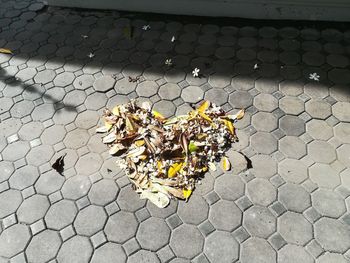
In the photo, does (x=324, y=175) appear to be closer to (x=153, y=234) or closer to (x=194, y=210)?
(x=194, y=210)

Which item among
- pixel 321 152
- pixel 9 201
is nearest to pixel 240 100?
pixel 321 152

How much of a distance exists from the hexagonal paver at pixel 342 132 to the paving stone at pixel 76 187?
116 inches

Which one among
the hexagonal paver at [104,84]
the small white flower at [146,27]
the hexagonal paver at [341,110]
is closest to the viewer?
the hexagonal paver at [341,110]

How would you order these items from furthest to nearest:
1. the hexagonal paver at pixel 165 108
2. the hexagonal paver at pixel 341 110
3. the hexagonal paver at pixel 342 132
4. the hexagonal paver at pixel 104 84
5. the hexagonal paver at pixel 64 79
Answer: the hexagonal paver at pixel 64 79 < the hexagonal paver at pixel 104 84 < the hexagonal paver at pixel 165 108 < the hexagonal paver at pixel 341 110 < the hexagonal paver at pixel 342 132

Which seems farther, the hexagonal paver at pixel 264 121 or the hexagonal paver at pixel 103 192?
the hexagonal paver at pixel 264 121

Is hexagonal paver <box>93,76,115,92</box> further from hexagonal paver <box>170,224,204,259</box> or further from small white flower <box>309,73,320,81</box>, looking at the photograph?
small white flower <box>309,73,320,81</box>

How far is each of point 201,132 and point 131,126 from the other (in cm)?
86

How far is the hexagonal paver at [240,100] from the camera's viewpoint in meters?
4.70

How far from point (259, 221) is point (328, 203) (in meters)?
0.74

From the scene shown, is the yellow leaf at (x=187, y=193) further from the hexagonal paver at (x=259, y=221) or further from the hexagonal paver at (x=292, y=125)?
the hexagonal paver at (x=292, y=125)

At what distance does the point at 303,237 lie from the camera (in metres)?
3.44

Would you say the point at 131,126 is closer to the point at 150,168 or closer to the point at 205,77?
the point at 150,168

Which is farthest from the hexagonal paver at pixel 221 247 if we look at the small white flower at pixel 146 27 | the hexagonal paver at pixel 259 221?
the small white flower at pixel 146 27

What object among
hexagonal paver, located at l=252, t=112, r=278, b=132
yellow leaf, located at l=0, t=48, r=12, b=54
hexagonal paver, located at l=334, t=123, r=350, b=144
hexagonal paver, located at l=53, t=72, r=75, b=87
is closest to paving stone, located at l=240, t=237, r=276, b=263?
hexagonal paver, located at l=252, t=112, r=278, b=132
